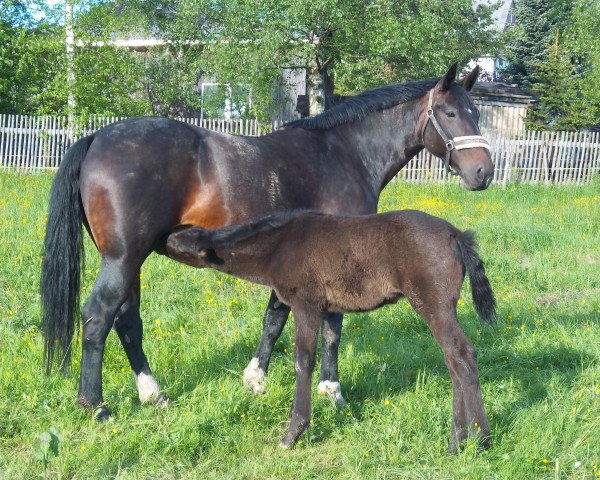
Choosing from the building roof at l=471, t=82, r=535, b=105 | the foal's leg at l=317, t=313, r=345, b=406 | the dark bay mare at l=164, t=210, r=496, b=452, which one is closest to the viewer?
the dark bay mare at l=164, t=210, r=496, b=452

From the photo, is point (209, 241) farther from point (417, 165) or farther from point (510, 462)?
point (417, 165)

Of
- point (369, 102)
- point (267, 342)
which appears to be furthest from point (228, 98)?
point (267, 342)

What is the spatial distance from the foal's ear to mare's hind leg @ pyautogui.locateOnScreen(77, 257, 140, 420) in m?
0.48

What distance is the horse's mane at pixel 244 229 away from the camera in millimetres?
4742

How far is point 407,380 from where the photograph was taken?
5.50 metres

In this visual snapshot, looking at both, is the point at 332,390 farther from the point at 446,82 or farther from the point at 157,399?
the point at 446,82

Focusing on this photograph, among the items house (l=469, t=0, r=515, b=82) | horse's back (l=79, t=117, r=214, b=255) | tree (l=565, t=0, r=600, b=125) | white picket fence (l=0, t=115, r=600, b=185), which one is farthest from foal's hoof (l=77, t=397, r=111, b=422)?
house (l=469, t=0, r=515, b=82)

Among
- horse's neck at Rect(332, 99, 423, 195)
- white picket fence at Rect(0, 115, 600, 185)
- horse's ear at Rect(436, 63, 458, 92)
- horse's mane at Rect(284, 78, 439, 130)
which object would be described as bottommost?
white picket fence at Rect(0, 115, 600, 185)

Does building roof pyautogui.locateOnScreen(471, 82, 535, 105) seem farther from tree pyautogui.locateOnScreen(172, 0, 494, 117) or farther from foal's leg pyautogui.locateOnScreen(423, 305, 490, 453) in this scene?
foal's leg pyautogui.locateOnScreen(423, 305, 490, 453)

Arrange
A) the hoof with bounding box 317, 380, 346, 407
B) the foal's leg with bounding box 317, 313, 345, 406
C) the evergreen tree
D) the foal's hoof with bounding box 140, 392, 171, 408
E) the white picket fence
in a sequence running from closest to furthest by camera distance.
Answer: the foal's hoof with bounding box 140, 392, 171, 408
the hoof with bounding box 317, 380, 346, 407
the foal's leg with bounding box 317, 313, 345, 406
the white picket fence
the evergreen tree

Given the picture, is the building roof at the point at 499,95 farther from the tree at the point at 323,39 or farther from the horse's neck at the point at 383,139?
the horse's neck at the point at 383,139

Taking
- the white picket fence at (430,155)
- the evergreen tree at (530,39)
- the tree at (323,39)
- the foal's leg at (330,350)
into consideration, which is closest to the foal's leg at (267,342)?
the foal's leg at (330,350)

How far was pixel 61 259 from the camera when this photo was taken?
16.3 ft

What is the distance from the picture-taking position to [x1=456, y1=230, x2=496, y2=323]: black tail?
4422 millimetres
